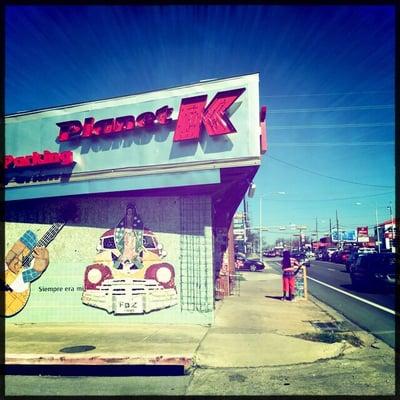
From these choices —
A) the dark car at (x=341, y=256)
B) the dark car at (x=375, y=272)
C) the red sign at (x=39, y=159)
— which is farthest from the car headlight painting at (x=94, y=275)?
the dark car at (x=341, y=256)

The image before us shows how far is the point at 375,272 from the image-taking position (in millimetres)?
19406

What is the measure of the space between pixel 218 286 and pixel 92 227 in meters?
6.28

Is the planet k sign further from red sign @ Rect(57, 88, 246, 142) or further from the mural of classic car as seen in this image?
the mural of classic car

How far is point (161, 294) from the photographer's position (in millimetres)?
11031

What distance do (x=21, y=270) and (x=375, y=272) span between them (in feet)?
51.9

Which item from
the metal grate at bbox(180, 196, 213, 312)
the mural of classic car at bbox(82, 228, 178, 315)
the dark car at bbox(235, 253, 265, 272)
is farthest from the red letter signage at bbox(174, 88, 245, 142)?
the dark car at bbox(235, 253, 265, 272)

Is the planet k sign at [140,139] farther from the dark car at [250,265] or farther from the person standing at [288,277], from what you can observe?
the dark car at [250,265]

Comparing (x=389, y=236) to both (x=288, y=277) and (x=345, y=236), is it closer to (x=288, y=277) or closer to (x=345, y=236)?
(x=345, y=236)

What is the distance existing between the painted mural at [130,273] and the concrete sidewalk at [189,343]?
2.17ft

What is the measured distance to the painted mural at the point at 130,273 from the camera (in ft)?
36.2

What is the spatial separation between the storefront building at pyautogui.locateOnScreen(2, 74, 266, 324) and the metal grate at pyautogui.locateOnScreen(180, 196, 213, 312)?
0.03 metres

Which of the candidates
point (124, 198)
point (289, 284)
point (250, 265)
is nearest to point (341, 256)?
point (250, 265)

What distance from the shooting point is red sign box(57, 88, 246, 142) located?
10.0m

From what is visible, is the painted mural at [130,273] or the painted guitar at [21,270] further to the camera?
the painted guitar at [21,270]
